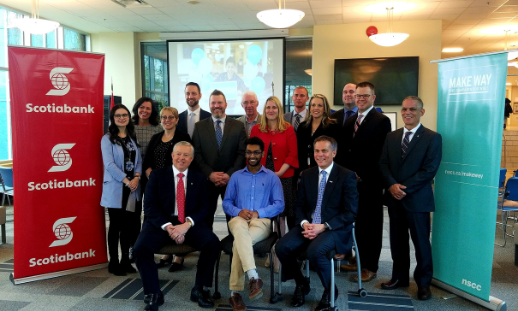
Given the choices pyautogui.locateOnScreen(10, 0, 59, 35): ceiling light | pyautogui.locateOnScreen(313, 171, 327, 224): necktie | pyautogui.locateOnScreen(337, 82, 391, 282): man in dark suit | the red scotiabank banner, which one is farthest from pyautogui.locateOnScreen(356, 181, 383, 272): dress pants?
pyautogui.locateOnScreen(10, 0, 59, 35): ceiling light

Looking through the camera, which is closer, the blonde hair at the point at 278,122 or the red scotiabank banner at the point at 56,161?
the red scotiabank banner at the point at 56,161

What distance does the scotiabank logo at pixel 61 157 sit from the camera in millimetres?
3633

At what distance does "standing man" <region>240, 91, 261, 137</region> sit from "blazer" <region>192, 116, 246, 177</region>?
0.23 m

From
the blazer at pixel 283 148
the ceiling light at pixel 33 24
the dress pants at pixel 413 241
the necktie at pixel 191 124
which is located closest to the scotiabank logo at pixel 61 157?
the necktie at pixel 191 124

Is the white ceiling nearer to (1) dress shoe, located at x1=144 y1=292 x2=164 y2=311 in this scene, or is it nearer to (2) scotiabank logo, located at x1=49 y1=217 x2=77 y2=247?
(2) scotiabank logo, located at x1=49 y1=217 x2=77 y2=247

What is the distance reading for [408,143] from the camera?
320cm

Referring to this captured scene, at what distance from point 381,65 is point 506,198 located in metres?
4.53

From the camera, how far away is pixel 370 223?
3.52 metres

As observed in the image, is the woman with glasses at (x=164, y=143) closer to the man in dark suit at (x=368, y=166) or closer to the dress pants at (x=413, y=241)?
the man in dark suit at (x=368, y=166)

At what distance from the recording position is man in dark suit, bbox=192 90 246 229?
3.81 metres

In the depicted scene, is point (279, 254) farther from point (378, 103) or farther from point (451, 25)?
point (451, 25)

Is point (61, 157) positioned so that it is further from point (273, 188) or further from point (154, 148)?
point (273, 188)

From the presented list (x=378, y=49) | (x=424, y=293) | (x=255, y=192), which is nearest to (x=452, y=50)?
(x=378, y=49)

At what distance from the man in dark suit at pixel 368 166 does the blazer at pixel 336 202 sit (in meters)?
0.42
